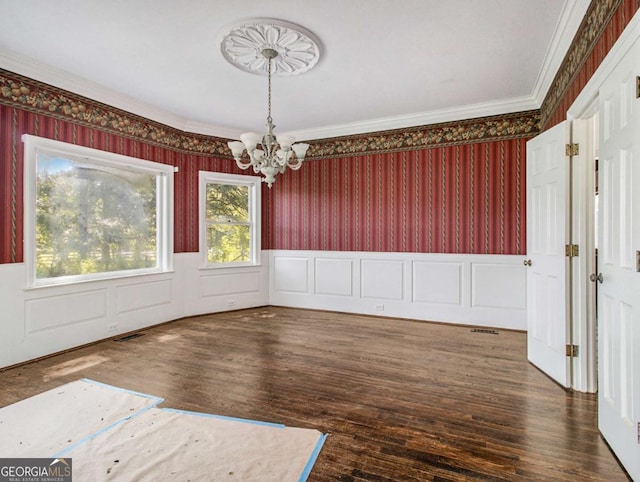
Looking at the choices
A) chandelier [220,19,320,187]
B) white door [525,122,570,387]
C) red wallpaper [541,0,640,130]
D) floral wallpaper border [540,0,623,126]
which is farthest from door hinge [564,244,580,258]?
chandelier [220,19,320,187]

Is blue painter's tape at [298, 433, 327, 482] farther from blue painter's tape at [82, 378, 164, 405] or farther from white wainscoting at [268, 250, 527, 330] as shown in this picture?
white wainscoting at [268, 250, 527, 330]

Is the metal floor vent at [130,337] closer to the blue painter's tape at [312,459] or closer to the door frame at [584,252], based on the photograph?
the blue painter's tape at [312,459]

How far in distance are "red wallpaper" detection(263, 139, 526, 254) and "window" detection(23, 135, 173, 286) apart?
5.88ft

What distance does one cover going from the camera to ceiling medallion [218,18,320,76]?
2.78m

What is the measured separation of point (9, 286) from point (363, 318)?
4102 mm

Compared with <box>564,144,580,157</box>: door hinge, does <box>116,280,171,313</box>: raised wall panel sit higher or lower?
lower

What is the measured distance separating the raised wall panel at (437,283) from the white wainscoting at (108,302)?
2533 mm

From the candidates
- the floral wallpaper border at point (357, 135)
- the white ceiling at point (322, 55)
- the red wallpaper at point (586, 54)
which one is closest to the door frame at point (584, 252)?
the red wallpaper at point (586, 54)

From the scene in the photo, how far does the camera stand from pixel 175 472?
5.99 feet

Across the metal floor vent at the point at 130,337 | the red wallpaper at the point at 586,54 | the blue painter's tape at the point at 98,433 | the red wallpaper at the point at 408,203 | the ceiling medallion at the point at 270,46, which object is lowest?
the blue painter's tape at the point at 98,433

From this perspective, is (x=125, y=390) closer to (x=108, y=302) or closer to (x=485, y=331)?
(x=108, y=302)

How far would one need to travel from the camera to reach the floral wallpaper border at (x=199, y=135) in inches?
137

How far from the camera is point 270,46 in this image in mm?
3047

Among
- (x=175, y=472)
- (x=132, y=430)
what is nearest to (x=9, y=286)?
(x=132, y=430)
